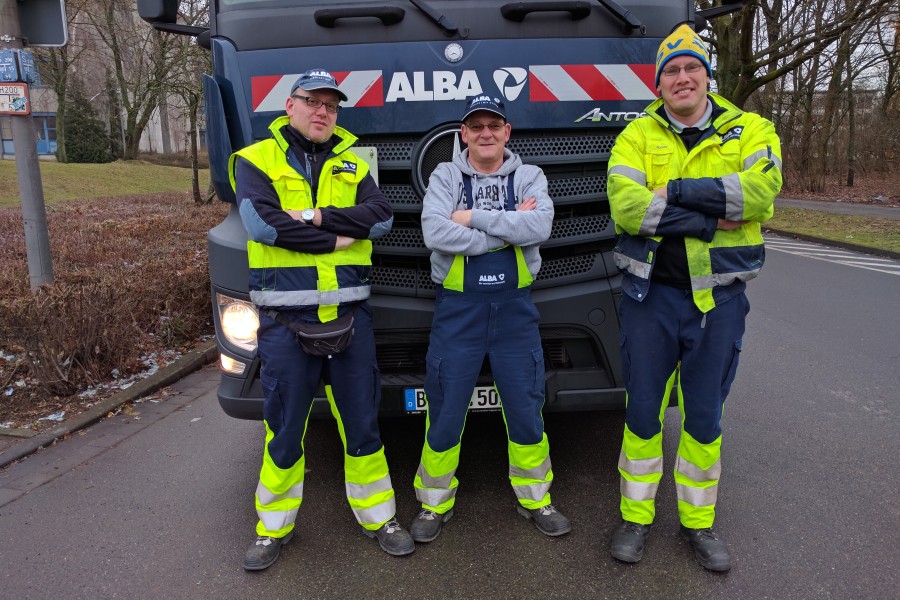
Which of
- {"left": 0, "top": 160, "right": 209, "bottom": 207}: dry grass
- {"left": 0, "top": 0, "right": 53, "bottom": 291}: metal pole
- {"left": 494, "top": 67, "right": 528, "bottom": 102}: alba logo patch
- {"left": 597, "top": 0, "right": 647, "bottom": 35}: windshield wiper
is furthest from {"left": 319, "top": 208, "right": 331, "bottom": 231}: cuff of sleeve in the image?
{"left": 0, "top": 160, "right": 209, "bottom": 207}: dry grass

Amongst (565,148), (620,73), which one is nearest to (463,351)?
(565,148)

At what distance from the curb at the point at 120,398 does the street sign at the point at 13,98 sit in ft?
7.44

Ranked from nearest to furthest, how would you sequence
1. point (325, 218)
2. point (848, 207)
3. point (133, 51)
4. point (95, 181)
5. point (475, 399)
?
1. point (325, 218)
2. point (475, 399)
3. point (848, 207)
4. point (95, 181)
5. point (133, 51)

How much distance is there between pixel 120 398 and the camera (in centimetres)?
468

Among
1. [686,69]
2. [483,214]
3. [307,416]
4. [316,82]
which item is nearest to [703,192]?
[686,69]

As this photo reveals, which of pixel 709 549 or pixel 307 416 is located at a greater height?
pixel 307 416

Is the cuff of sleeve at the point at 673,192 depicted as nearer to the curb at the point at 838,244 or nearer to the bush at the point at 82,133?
the curb at the point at 838,244

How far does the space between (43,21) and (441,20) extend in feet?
12.6

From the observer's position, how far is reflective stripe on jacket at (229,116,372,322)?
263cm

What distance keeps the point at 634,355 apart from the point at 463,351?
28.3 inches

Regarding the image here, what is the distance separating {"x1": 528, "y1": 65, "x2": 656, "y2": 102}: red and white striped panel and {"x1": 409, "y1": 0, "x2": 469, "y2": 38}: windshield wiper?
1.12 ft

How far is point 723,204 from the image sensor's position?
248 cm

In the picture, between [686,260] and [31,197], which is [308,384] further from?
[31,197]

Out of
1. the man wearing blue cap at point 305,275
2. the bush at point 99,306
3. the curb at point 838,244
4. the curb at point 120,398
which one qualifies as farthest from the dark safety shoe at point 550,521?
the curb at point 838,244
